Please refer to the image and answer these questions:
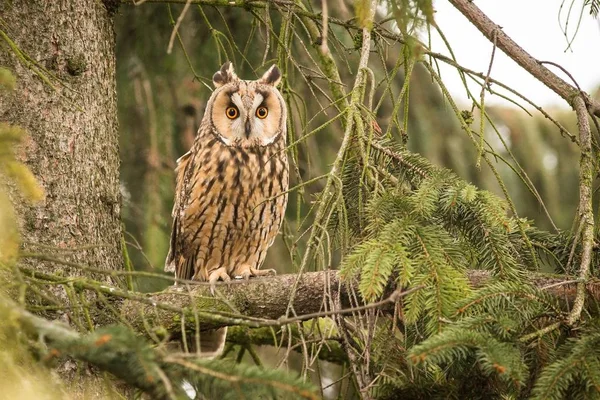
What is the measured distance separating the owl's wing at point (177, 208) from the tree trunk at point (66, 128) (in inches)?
36.0

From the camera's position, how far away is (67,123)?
2365mm

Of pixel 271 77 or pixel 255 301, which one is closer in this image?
pixel 255 301

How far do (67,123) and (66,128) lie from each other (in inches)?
0.7

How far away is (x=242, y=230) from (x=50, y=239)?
47.8 inches

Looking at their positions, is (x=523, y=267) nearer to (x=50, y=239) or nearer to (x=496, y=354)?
(x=496, y=354)

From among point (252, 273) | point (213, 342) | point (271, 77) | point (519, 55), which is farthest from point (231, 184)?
point (519, 55)

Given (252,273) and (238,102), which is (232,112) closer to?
(238,102)

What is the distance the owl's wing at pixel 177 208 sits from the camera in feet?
11.3

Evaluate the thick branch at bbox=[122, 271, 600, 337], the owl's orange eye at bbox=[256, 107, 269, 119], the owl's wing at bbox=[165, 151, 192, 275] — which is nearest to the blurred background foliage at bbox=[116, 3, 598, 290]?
the owl's wing at bbox=[165, 151, 192, 275]

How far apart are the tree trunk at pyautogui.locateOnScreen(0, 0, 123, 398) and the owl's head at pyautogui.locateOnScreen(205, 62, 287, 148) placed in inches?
36.5

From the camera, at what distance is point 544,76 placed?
2115 millimetres

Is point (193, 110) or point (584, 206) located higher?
point (584, 206)

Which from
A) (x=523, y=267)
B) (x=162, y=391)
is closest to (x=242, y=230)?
(x=523, y=267)

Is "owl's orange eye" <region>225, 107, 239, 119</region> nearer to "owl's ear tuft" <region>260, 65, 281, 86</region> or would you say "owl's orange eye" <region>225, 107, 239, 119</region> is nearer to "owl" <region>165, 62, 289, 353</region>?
"owl" <region>165, 62, 289, 353</region>
